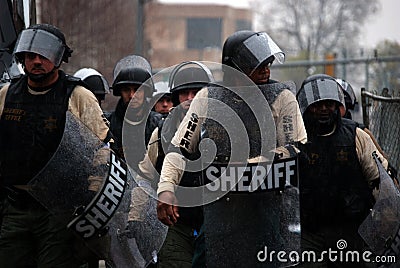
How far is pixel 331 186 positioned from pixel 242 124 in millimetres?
1310

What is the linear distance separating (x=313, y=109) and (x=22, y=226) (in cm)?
228

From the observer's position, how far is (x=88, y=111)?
21.0 ft

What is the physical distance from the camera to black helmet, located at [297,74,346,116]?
7406 mm

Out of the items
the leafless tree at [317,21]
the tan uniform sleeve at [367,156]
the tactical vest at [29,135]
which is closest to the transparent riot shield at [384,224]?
the tan uniform sleeve at [367,156]

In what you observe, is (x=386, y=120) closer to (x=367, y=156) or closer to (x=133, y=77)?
(x=133, y=77)

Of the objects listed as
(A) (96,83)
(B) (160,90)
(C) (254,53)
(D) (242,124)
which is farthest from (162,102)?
(D) (242,124)

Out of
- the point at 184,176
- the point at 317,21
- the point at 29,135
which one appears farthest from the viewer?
the point at 317,21

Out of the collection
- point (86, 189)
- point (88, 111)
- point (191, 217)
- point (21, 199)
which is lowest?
point (191, 217)

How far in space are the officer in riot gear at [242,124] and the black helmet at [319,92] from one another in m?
1.08

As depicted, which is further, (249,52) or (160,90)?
(160,90)

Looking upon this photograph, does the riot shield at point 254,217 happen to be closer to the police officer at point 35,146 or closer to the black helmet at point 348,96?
the police officer at point 35,146

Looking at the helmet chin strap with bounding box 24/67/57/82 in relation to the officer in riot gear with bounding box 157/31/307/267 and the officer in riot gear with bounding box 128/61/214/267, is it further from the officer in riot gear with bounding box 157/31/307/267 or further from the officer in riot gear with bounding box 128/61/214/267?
the officer in riot gear with bounding box 128/61/214/267

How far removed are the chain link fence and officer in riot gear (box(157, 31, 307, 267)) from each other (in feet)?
10.3

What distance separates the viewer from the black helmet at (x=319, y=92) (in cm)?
741
